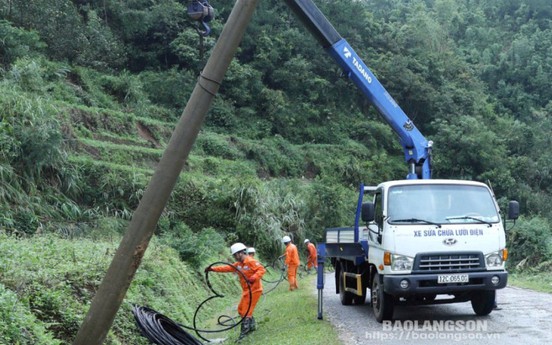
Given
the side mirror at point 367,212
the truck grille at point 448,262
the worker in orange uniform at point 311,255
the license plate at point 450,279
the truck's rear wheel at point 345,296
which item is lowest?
the worker in orange uniform at point 311,255

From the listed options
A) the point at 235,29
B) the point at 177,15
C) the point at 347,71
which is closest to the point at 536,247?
the point at 347,71

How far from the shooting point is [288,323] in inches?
504

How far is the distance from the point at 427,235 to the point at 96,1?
130 ft

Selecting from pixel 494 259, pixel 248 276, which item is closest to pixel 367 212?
pixel 494 259

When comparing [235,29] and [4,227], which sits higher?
[235,29]

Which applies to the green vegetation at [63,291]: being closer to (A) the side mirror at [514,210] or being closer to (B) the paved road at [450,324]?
(B) the paved road at [450,324]

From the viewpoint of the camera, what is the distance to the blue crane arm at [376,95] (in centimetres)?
1577

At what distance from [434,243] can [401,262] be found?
63 centimetres

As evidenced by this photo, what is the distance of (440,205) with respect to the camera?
1173 centimetres

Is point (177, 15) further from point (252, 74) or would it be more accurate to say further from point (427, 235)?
point (427, 235)

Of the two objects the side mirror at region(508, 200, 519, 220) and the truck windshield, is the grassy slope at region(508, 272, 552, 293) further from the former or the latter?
the truck windshield

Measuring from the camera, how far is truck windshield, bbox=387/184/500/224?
37.9 ft

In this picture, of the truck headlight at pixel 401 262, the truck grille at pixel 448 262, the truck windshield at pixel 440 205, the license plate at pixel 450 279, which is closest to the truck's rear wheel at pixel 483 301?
the truck grille at pixel 448 262

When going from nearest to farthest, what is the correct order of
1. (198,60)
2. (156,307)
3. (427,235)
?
(427,235), (156,307), (198,60)
